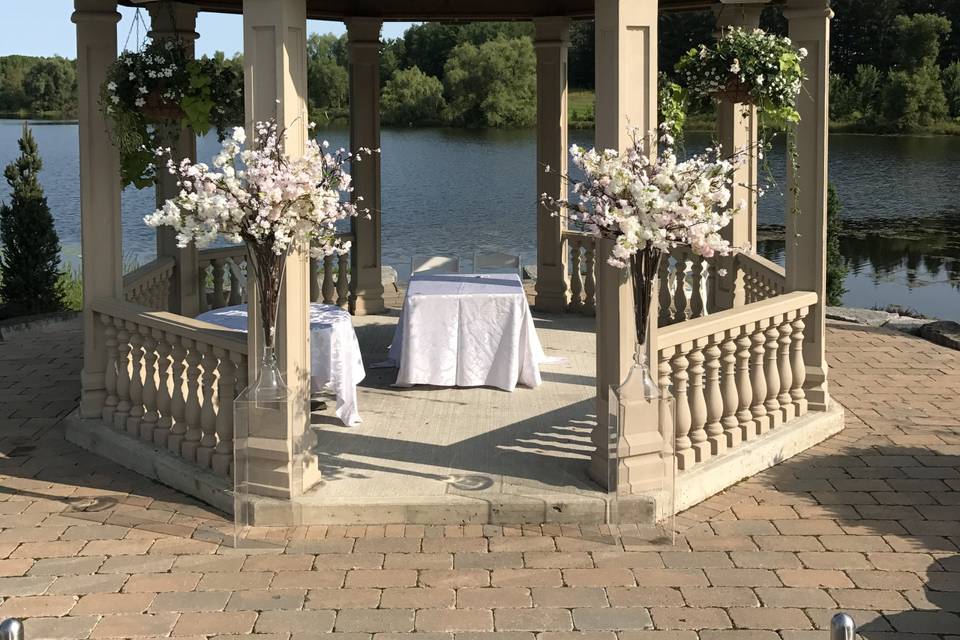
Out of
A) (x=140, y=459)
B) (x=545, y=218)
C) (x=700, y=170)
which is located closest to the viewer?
(x=700, y=170)

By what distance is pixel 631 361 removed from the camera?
18.9 ft

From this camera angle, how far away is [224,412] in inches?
238

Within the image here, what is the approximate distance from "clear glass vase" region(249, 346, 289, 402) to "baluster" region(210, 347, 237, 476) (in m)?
0.37

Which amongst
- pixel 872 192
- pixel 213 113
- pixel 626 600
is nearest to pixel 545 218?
pixel 213 113

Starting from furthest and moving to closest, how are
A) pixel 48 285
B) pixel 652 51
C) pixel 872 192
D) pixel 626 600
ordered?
pixel 872 192 → pixel 48 285 → pixel 652 51 → pixel 626 600

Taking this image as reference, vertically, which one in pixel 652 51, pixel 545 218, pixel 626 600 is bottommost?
pixel 626 600

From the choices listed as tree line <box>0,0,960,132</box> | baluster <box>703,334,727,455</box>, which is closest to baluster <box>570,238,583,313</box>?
baluster <box>703,334,727,455</box>

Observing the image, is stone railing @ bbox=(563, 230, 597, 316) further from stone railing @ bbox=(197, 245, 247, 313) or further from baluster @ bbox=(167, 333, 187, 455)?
baluster @ bbox=(167, 333, 187, 455)

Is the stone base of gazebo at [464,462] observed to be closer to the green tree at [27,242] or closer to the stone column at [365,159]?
the stone column at [365,159]

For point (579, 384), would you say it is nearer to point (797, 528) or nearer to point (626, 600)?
point (797, 528)

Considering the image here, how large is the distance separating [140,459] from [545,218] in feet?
16.6

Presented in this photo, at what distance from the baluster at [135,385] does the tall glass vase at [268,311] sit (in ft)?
4.27

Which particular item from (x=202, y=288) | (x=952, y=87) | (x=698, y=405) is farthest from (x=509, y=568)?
(x=952, y=87)

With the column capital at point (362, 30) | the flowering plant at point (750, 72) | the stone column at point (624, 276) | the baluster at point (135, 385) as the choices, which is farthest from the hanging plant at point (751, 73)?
the column capital at point (362, 30)
